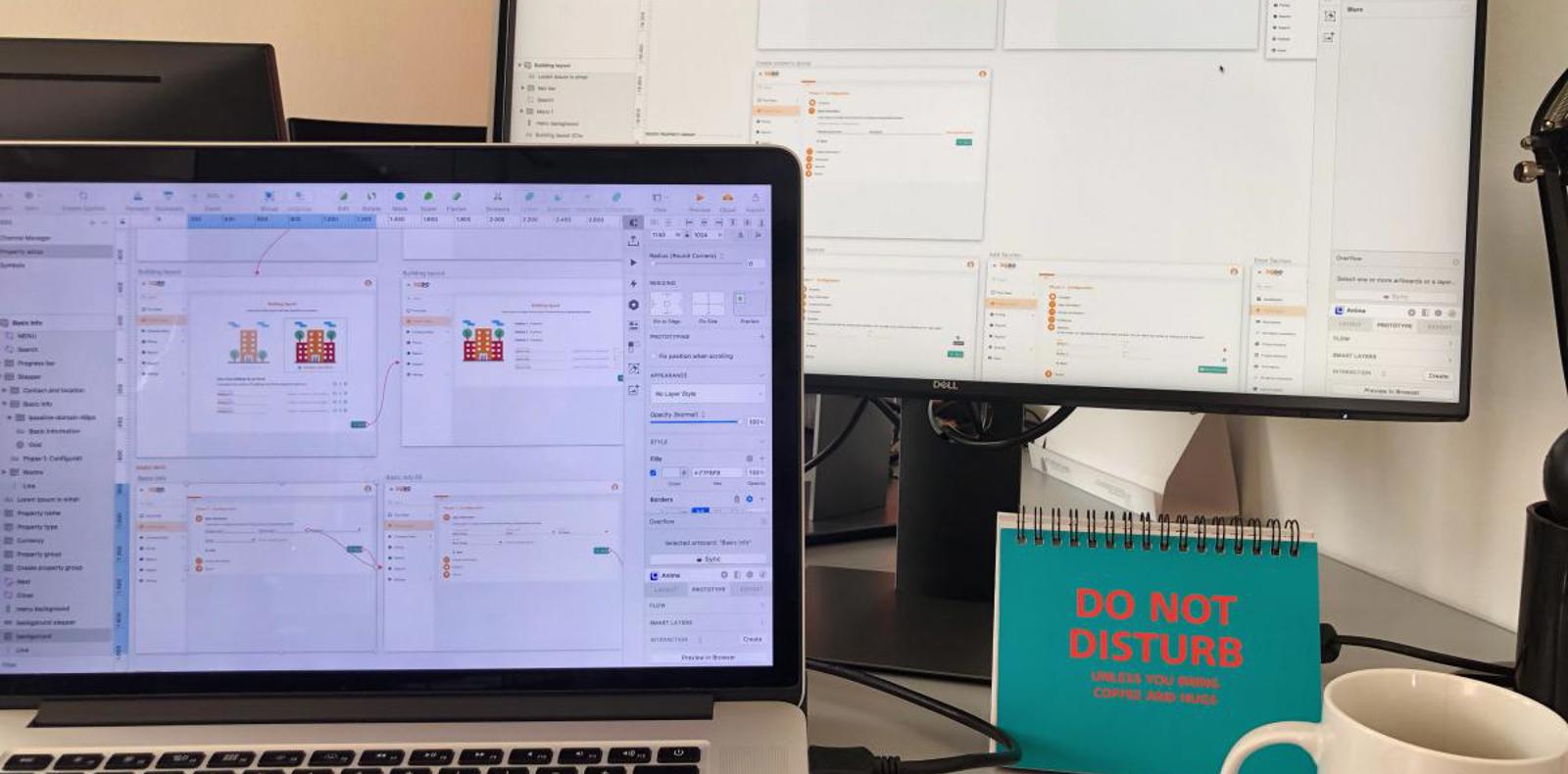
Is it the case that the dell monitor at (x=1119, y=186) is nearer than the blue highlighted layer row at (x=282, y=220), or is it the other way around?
the blue highlighted layer row at (x=282, y=220)

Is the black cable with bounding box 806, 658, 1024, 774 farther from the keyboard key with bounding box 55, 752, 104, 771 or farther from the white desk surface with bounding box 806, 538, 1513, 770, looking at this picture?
the keyboard key with bounding box 55, 752, 104, 771

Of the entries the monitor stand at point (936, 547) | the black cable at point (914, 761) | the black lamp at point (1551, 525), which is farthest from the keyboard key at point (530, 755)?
the black lamp at point (1551, 525)

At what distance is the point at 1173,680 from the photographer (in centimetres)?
51

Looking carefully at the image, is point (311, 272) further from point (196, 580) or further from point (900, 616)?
point (900, 616)

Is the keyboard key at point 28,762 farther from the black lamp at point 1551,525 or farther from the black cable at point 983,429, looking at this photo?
the black lamp at point 1551,525

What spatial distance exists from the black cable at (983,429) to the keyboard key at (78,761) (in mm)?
492

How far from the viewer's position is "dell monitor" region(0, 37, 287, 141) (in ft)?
2.31

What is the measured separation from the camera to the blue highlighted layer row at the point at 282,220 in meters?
0.50

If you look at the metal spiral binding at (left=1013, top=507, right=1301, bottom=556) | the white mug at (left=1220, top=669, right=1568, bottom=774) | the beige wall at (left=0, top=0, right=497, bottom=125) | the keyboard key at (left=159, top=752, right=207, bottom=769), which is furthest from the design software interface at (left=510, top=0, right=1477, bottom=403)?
the beige wall at (left=0, top=0, right=497, bottom=125)

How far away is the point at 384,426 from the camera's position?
19.6 inches

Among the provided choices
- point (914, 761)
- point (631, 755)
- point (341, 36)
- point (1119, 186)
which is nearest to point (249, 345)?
point (631, 755)

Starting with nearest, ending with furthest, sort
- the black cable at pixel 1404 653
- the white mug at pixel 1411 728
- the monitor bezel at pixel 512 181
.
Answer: the white mug at pixel 1411 728 < the monitor bezel at pixel 512 181 < the black cable at pixel 1404 653

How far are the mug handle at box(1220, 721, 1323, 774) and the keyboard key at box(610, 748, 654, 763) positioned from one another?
0.77 ft

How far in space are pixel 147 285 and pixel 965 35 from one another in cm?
47
